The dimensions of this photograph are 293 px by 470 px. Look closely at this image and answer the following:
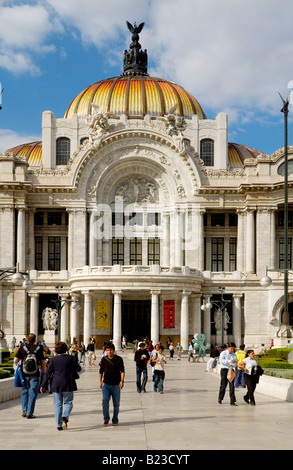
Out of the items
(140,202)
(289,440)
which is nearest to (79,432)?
(289,440)

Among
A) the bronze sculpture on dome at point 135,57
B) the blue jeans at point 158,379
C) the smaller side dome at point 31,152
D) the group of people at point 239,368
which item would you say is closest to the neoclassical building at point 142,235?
the smaller side dome at point 31,152

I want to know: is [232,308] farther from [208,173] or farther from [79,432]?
[79,432]

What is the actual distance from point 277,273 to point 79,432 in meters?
55.7

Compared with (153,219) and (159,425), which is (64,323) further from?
(159,425)

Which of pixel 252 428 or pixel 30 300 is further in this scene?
pixel 30 300

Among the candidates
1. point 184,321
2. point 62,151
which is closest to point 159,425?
point 184,321

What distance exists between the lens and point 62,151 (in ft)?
272

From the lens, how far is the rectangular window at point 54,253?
7750cm

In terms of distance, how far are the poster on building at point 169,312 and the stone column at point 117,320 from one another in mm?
5130

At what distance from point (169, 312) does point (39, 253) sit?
16191mm

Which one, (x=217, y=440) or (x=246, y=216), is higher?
(x=246, y=216)

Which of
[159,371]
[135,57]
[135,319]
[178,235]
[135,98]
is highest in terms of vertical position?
[135,57]

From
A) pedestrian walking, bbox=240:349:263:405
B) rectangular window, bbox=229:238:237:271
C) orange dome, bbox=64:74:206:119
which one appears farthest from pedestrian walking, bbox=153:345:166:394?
orange dome, bbox=64:74:206:119

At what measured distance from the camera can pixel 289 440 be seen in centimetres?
1681
